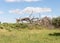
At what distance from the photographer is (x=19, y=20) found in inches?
2104

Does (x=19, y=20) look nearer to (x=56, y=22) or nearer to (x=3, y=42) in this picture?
(x=56, y=22)

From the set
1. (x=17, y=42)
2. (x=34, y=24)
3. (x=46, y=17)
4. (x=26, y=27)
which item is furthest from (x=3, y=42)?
(x=46, y=17)

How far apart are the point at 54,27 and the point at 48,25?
5.09ft

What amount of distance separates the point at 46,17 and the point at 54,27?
3.34 metres

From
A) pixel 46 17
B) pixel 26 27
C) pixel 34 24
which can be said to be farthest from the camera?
pixel 46 17

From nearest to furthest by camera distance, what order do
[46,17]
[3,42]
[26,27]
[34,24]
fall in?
[3,42] < [26,27] < [34,24] < [46,17]

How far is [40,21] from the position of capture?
50750 mm

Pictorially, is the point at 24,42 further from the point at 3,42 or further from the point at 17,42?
the point at 3,42

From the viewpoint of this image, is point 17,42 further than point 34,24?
No

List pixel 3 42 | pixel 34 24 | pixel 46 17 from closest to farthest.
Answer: pixel 3 42
pixel 34 24
pixel 46 17

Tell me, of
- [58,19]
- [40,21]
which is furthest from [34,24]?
[58,19]

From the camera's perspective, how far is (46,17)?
172 feet

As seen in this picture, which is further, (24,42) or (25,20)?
(25,20)

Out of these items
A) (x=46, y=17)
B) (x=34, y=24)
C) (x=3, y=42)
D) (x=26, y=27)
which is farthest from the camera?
(x=46, y=17)
